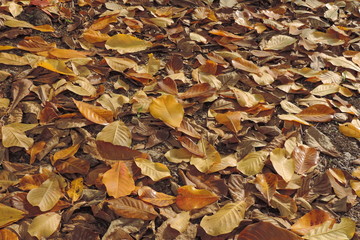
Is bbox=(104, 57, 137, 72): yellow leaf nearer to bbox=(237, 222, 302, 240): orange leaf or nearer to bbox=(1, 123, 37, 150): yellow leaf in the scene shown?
bbox=(1, 123, 37, 150): yellow leaf

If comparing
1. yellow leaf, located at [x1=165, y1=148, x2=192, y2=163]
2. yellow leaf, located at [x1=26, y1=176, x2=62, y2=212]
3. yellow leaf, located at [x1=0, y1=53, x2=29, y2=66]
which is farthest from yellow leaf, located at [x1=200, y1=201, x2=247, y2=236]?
yellow leaf, located at [x1=0, y1=53, x2=29, y2=66]

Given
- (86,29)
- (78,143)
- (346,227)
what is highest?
(86,29)

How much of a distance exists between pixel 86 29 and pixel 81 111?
2.42ft

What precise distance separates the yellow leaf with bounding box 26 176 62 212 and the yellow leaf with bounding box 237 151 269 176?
2.20 ft

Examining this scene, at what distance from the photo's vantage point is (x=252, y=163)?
1.57m

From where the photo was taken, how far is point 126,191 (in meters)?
1.41

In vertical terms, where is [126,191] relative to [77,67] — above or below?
below

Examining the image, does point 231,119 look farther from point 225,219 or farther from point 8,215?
point 8,215

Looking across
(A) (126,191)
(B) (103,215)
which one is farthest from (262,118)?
(B) (103,215)

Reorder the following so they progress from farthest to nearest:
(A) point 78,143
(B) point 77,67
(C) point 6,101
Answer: (B) point 77,67
(C) point 6,101
(A) point 78,143

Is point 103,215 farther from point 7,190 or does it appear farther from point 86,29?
point 86,29

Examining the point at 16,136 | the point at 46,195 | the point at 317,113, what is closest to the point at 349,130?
the point at 317,113

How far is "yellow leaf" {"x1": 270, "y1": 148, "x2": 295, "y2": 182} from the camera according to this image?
1.52 m

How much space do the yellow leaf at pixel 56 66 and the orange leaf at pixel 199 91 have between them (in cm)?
54
